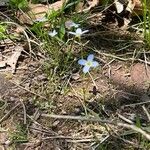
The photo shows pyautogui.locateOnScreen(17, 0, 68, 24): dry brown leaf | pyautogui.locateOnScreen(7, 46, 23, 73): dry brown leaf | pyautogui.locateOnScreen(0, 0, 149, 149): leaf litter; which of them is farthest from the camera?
pyautogui.locateOnScreen(17, 0, 68, 24): dry brown leaf

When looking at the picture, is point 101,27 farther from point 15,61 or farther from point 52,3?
point 15,61

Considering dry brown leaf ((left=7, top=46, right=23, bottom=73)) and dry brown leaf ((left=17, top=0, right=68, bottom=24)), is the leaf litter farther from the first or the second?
dry brown leaf ((left=17, top=0, right=68, bottom=24))

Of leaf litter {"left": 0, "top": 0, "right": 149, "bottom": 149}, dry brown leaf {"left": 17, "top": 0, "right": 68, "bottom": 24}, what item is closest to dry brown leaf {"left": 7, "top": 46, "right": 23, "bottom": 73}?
leaf litter {"left": 0, "top": 0, "right": 149, "bottom": 149}

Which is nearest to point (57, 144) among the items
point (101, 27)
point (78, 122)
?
point (78, 122)

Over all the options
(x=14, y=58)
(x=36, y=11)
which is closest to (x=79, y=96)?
(x=14, y=58)

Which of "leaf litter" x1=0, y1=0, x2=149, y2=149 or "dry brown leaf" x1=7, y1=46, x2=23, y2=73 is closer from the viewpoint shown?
"leaf litter" x1=0, y1=0, x2=149, y2=149

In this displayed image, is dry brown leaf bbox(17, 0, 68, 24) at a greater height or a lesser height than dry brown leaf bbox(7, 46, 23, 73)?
greater

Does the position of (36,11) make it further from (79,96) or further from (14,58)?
(79,96)

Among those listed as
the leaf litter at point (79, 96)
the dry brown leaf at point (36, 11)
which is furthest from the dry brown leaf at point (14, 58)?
the dry brown leaf at point (36, 11)

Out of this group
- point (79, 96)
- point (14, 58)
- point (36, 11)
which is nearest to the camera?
point (79, 96)

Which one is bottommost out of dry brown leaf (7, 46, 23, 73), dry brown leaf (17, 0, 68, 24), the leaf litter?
the leaf litter

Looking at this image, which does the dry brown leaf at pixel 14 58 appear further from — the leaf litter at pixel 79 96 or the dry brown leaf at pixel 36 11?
the dry brown leaf at pixel 36 11
